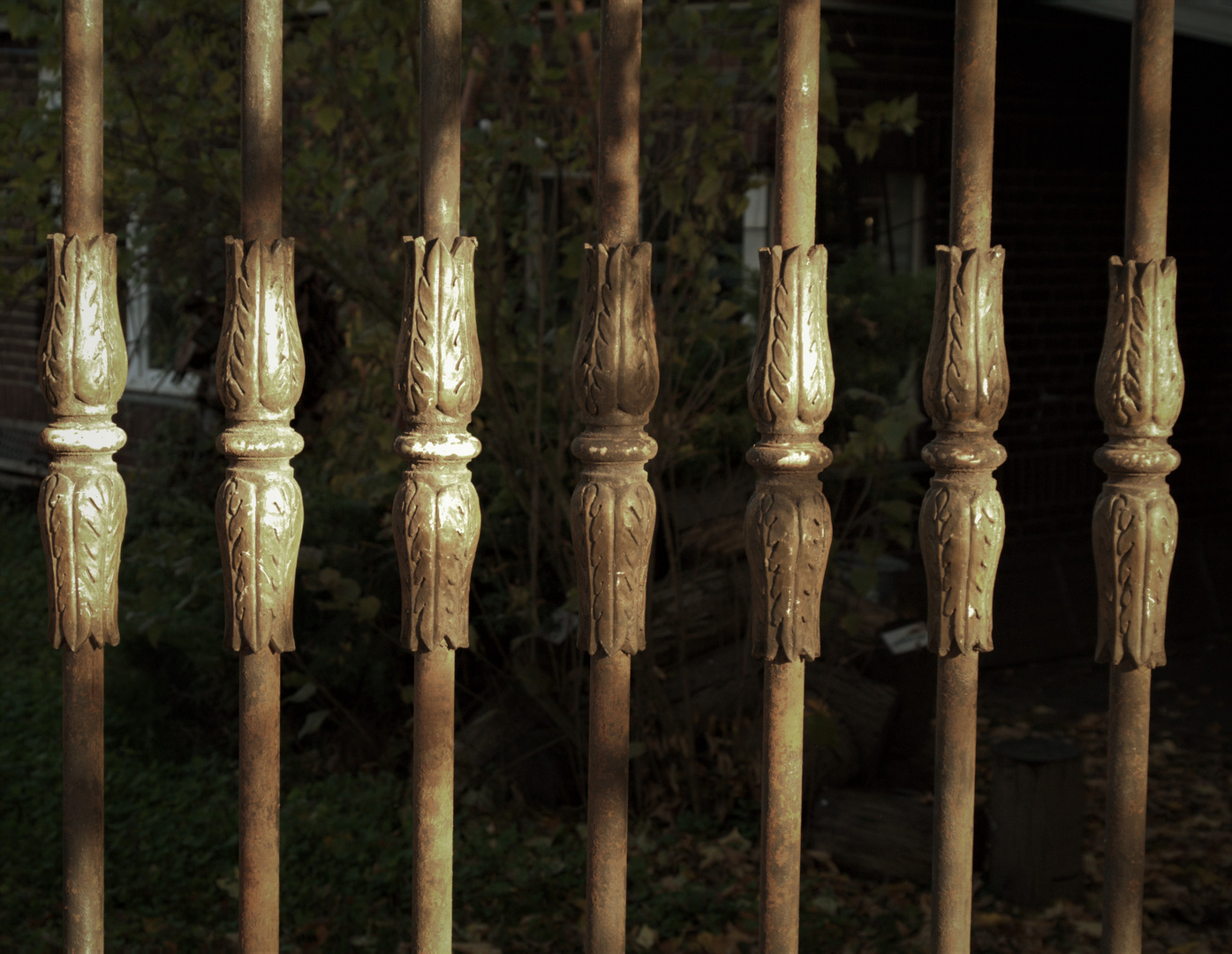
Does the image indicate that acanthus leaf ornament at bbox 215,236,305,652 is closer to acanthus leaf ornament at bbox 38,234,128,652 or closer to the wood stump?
acanthus leaf ornament at bbox 38,234,128,652

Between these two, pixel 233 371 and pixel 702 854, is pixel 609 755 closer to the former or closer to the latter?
pixel 233 371

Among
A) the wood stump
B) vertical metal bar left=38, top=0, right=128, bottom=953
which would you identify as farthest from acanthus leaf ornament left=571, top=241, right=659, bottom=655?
the wood stump

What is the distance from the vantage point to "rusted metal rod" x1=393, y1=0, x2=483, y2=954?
1.31 metres

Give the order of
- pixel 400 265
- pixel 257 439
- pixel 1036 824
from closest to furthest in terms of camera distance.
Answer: pixel 257 439 → pixel 1036 824 → pixel 400 265

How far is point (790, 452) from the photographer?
1.32 meters

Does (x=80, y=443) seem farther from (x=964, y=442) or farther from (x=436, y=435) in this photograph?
(x=964, y=442)

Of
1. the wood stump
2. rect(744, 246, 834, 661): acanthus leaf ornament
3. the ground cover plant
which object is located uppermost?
rect(744, 246, 834, 661): acanthus leaf ornament

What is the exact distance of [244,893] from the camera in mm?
1372

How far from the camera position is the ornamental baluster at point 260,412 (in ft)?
4.30

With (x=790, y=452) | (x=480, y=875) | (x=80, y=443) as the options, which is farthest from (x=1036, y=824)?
(x=80, y=443)

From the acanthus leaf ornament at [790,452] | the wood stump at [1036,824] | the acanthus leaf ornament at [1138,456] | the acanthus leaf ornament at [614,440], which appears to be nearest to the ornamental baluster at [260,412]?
the acanthus leaf ornament at [614,440]

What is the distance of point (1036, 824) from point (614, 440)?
3272 millimetres

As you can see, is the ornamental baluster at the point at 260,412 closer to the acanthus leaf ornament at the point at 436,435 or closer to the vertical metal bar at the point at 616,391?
the acanthus leaf ornament at the point at 436,435

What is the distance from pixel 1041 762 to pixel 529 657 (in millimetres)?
1637
